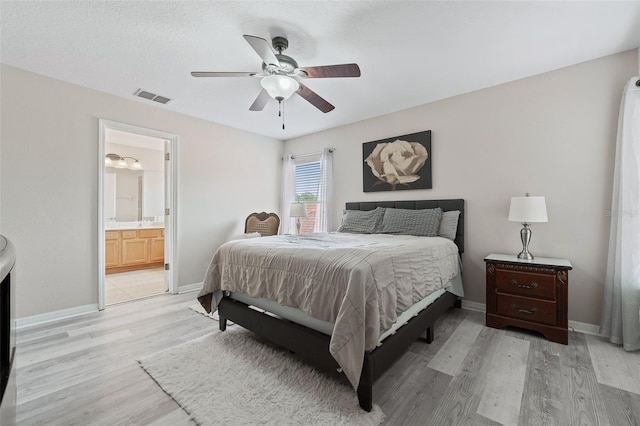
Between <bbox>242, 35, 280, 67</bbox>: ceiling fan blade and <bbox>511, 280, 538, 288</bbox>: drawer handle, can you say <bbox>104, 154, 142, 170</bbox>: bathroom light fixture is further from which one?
<bbox>511, 280, 538, 288</bbox>: drawer handle

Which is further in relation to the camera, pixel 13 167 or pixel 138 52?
pixel 13 167

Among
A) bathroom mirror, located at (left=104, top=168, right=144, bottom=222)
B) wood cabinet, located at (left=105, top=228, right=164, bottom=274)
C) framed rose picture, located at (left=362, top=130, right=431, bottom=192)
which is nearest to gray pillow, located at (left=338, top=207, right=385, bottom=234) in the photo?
framed rose picture, located at (left=362, top=130, right=431, bottom=192)

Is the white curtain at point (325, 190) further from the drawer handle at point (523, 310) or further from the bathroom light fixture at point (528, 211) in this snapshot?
the drawer handle at point (523, 310)

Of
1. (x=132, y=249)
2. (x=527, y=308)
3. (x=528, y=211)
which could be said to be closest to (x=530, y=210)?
(x=528, y=211)

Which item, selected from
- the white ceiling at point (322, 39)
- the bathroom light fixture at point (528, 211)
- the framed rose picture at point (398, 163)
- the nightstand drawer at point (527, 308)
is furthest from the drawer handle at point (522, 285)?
the white ceiling at point (322, 39)

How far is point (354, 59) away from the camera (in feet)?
8.35

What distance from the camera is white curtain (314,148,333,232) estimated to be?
4.61 metres

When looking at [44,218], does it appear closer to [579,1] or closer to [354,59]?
[354,59]

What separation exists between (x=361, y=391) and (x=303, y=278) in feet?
2.41

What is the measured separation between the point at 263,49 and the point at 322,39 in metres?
0.64

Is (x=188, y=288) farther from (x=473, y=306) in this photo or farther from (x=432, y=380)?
(x=473, y=306)

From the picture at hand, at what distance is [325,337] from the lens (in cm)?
173

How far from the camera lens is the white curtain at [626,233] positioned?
7.22 ft

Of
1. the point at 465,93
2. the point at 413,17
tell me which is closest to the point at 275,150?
the point at 465,93
